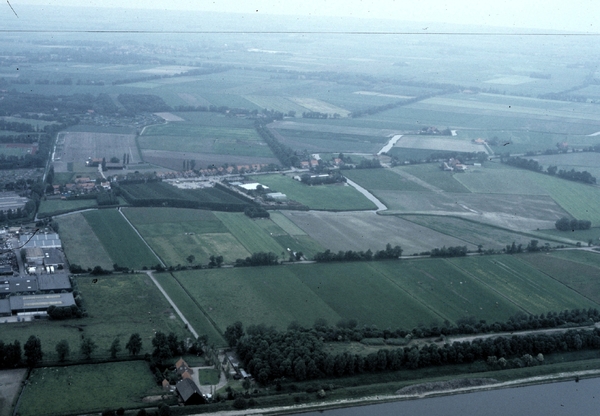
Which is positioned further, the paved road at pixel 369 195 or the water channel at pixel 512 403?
the paved road at pixel 369 195

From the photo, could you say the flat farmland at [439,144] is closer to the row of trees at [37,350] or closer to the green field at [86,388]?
the row of trees at [37,350]

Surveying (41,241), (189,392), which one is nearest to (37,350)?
(189,392)

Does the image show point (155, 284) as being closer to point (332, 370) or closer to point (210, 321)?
point (210, 321)

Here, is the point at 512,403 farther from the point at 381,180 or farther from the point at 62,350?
the point at 381,180

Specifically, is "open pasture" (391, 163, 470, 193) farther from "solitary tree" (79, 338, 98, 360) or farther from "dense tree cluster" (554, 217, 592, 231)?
"solitary tree" (79, 338, 98, 360)

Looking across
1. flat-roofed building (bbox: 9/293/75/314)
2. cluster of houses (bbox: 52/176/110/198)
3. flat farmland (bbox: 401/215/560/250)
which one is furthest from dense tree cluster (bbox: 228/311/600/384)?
Result: cluster of houses (bbox: 52/176/110/198)

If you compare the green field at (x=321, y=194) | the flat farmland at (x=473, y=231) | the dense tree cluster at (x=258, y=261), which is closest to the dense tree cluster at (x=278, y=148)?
the green field at (x=321, y=194)
